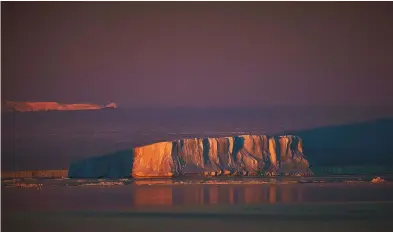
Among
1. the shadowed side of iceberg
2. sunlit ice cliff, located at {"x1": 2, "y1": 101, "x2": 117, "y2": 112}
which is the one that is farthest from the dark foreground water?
sunlit ice cliff, located at {"x1": 2, "y1": 101, "x2": 117, "y2": 112}

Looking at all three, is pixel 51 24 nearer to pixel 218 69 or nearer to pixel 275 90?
pixel 218 69

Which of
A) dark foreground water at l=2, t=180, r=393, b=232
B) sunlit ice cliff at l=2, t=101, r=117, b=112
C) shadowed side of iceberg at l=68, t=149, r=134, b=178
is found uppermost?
sunlit ice cliff at l=2, t=101, r=117, b=112

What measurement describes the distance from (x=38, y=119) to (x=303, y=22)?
92.7 inches

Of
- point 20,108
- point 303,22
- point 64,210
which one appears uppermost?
point 303,22

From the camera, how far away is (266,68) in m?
6.43

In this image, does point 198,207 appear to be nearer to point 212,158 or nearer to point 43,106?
point 212,158

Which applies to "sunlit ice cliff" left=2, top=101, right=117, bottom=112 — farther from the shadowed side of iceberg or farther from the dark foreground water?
the dark foreground water

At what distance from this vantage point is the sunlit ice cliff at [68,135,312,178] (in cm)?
638

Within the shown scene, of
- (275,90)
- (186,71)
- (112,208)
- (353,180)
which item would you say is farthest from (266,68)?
(112,208)

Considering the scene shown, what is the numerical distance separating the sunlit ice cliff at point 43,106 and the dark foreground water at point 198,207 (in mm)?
623

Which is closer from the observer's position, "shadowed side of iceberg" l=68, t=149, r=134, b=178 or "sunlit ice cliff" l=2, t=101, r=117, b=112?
"sunlit ice cliff" l=2, t=101, r=117, b=112

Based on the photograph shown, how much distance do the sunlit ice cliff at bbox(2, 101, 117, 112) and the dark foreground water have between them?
62 cm

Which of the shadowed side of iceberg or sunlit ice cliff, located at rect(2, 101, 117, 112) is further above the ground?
sunlit ice cliff, located at rect(2, 101, 117, 112)

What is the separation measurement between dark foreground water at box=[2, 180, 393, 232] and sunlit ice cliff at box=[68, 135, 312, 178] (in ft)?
0.33
